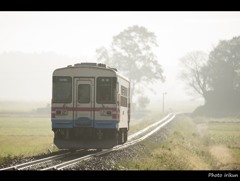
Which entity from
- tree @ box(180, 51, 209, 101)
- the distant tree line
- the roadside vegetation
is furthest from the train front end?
tree @ box(180, 51, 209, 101)

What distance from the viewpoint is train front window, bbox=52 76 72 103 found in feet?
71.1

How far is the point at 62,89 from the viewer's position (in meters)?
21.8

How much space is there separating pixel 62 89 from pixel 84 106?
130cm

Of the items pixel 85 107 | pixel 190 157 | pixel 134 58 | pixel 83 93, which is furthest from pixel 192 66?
pixel 85 107

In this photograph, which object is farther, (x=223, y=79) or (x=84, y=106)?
(x=223, y=79)

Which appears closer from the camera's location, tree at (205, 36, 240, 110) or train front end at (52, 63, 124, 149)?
train front end at (52, 63, 124, 149)

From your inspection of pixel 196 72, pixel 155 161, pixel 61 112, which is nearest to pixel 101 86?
pixel 61 112

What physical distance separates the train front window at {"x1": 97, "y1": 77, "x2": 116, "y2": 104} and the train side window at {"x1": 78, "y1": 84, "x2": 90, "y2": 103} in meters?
0.50

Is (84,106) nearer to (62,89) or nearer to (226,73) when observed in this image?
(62,89)

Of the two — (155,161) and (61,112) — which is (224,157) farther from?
(61,112)

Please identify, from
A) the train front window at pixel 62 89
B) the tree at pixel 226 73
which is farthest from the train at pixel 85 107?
the tree at pixel 226 73

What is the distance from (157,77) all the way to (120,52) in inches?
309

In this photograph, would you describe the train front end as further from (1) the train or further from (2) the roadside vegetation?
(2) the roadside vegetation

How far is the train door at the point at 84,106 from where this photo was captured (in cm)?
2150
